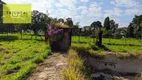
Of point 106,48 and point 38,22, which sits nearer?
point 106,48

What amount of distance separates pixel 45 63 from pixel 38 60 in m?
0.53

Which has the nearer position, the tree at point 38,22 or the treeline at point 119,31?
the tree at point 38,22

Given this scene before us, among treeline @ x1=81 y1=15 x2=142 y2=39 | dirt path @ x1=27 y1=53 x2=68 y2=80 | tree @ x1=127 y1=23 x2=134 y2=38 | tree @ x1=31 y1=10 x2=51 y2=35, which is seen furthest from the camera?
tree @ x1=127 y1=23 x2=134 y2=38

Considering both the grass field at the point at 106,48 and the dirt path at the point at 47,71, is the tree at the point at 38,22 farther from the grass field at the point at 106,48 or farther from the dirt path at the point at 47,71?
the dirt path at the point at 47,71

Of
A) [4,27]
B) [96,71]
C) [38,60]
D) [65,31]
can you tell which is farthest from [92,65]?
[4,27]

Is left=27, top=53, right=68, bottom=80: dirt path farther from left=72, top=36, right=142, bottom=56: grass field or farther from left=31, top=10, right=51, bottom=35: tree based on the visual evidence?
left=31, top=10, right=51, bottom=35: tree

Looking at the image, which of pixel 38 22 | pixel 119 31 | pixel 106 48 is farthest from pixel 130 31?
pixel 106 48

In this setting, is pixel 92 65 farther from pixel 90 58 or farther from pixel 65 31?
pixel 65 31

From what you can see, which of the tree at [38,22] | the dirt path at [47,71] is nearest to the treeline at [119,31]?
the tree at [38,22]

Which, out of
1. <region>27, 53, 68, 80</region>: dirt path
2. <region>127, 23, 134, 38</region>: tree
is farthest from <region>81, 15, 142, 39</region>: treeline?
<region>27, 53, 68, 80</region>: dirt path

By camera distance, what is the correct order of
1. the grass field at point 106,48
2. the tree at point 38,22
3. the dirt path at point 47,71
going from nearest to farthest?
the dirt path at point 47,71 → the grass field at point 106,48 → the tree at point 38,22

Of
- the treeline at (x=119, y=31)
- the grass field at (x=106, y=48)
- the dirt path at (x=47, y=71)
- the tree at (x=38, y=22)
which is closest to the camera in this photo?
the dirt path at (x=47, y=71)

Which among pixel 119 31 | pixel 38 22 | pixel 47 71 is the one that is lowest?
pixel 47 71

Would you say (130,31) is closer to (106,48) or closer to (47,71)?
(106,48)
